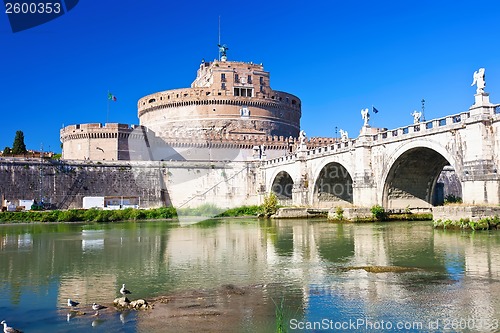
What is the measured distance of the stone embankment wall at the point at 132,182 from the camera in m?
46.7

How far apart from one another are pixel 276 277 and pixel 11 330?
6.47 m

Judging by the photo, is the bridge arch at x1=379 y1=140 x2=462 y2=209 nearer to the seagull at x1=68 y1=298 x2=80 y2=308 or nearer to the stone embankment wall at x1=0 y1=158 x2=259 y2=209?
the seagull at x1=68 y1=298 x2=80 y2=308

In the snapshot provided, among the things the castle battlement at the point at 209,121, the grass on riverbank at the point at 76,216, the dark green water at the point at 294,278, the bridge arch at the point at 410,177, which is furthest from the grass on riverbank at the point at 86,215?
the dark green water at the point at 294,278

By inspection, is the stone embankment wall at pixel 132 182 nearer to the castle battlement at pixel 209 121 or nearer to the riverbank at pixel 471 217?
the castle battlement at pixel 209 121

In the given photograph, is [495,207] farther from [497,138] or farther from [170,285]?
[170,285]

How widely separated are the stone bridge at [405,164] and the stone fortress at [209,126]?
1331cm

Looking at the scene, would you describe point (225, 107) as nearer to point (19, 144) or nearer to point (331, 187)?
point (19, 144)

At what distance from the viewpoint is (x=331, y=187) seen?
42.4m

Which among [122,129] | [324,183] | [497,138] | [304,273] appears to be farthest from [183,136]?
[304,273]

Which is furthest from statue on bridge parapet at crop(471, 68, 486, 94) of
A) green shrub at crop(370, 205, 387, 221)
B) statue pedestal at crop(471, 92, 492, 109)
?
green shrub at crop(370, 205, 387, 221)

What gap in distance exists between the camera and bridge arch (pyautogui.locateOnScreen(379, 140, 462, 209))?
29389 millimetres

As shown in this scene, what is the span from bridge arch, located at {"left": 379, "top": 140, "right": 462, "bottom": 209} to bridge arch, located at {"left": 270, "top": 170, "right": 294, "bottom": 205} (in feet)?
68.3

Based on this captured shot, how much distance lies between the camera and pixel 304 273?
12.5 meters

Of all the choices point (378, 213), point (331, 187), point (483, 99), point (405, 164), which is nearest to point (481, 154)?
point (483, 99)
